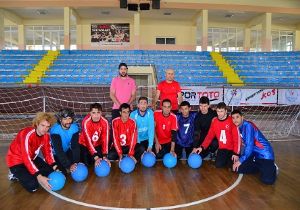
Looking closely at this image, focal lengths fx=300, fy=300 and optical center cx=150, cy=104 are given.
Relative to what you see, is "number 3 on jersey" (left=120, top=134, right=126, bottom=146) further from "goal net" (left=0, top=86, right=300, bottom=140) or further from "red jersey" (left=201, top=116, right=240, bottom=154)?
"goal net" (left=0, top=86, right=300, bottom=140)

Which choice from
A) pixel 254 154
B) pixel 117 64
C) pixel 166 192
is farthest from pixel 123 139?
pixel 117 64

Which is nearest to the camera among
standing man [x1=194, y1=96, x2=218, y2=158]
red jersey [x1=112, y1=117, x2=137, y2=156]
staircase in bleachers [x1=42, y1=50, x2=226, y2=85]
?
red jersey [x1=112, y1=117, x2=137, y2=156]

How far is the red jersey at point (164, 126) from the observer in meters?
5.39

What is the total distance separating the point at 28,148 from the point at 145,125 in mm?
2176

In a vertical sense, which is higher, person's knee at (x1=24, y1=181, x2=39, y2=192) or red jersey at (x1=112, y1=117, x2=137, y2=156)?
red jersey at (x1=112, y1=117, x2=137, y2=156)

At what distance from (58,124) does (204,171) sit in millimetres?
2380

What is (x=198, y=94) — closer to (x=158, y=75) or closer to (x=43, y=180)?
(x=158, y=75)

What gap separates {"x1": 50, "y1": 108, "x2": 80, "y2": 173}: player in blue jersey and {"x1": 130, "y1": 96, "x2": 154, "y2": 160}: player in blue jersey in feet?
3.85

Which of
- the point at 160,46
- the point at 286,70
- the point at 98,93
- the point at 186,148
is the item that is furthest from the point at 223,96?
the point at 160,46

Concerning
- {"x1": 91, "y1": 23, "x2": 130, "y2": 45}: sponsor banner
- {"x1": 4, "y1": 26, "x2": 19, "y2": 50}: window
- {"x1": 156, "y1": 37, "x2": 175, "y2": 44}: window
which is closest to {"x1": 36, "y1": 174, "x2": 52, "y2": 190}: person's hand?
{"x1": 91, "y1": 23, "x2": 130, "y2": 45}: sponsor banner

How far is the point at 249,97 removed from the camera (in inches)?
353

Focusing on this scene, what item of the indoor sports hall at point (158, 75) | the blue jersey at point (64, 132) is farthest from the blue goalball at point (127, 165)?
the blue jersey at point (64, 132)

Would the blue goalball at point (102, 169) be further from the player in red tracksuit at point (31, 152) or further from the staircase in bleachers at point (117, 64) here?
the staircase in bleachers at point (117, 64)

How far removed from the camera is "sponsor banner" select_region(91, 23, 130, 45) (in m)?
18.9
